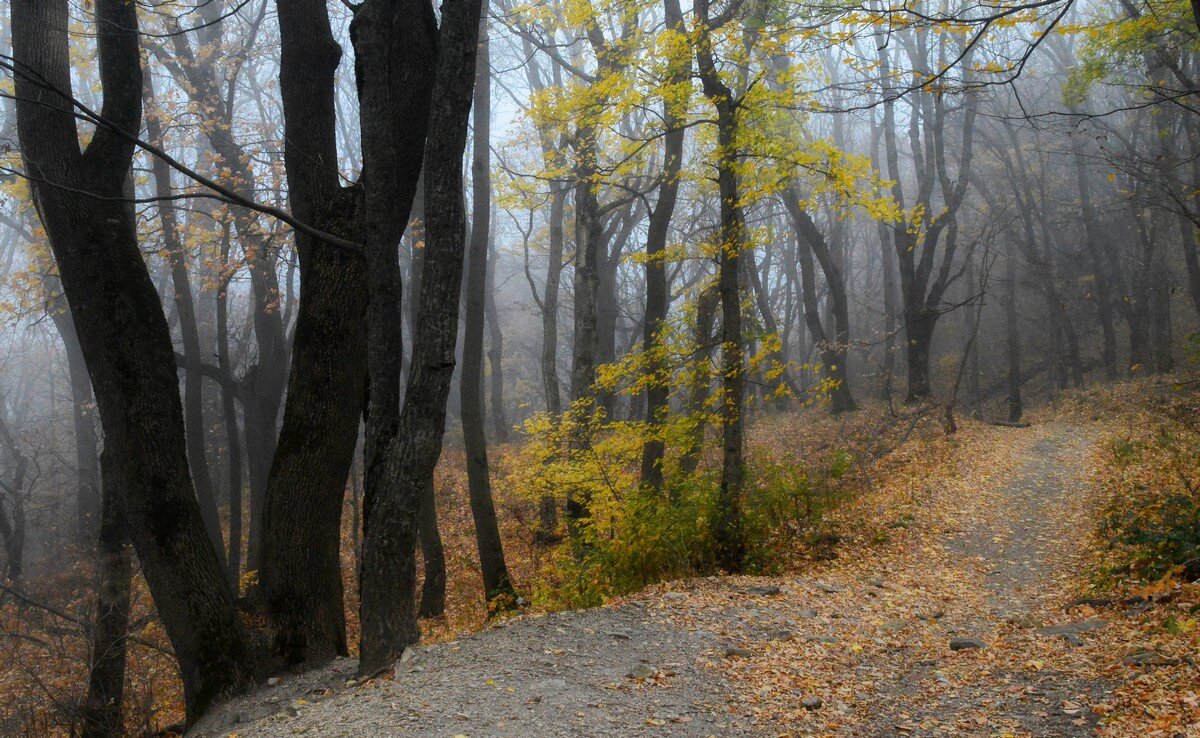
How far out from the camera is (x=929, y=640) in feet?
19.9

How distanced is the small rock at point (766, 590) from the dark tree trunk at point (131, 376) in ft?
14.8

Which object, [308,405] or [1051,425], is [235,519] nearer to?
[308,405]

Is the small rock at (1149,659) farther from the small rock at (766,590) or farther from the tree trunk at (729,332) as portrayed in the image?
the tree trunk at (729,332)

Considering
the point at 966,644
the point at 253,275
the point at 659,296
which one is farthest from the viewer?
the point at 253,275

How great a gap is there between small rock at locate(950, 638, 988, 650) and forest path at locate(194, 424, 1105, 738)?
0.05 ft

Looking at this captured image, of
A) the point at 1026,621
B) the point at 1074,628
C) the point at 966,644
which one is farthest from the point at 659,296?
the point at 1074,628

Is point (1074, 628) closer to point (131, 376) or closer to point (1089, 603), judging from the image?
point (1089, 603)

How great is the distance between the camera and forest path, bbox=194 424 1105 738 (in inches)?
Result: 174

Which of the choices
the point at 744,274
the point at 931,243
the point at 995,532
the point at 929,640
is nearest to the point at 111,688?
the point at 929,640

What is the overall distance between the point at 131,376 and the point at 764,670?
5.38 metres

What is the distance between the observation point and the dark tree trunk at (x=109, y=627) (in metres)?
6.67

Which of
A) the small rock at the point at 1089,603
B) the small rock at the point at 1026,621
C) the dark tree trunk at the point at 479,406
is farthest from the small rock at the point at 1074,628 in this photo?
the dark tree trunk at the point at 479,406

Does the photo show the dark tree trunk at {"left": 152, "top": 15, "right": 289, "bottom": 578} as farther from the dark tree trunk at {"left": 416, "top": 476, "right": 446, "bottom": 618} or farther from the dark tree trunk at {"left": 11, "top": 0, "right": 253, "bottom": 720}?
the dark tree trunk at {"left": 11, "top": 0, "right": 253, "bottom": 720}

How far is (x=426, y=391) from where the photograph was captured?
17.8 ft
